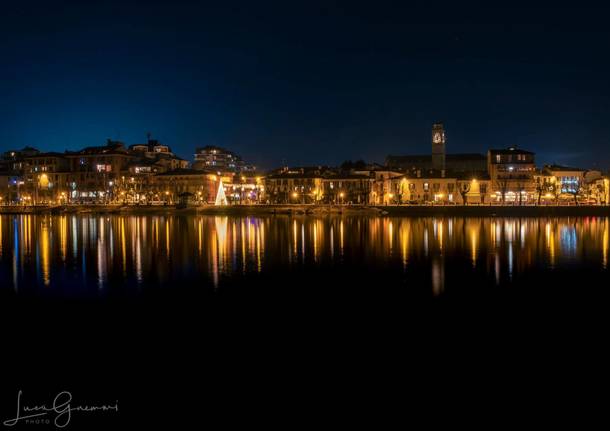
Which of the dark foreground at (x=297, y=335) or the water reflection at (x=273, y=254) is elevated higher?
the water reflection at (x=273, y=254)

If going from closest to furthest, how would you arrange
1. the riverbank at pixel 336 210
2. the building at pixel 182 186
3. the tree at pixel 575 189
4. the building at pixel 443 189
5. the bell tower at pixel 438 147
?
the riverbank at pixel 336 210 < the tree at pixel 575 189 < the building at pixel 443 189 < the building at pixel 182 186 < the bell tower at pixel 438 147

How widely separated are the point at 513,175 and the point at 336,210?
25148 mm

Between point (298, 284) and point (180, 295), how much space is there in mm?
3743

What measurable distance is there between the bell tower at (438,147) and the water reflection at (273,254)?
48670mm

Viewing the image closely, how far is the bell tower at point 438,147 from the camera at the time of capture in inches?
3288

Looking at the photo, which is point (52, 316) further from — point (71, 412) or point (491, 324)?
point (491, 324)

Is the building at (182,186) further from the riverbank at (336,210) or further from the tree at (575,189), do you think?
the tree at (575,189)

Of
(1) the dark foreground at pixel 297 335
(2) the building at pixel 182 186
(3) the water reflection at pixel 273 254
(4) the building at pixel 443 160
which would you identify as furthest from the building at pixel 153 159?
(1) the dark foreground at pixel 297 335

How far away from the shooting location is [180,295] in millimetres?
14742

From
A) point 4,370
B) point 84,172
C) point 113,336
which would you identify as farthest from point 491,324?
point 84,172

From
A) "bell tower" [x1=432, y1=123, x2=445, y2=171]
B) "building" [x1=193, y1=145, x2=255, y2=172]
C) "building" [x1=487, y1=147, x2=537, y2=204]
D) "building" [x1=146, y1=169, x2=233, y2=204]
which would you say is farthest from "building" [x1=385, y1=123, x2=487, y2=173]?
"building" [x1=193, y1=145, x2=255, y2=172]

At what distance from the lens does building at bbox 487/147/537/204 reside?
6794 cm

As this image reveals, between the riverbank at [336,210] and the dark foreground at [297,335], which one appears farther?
the riverbank at [336,210]

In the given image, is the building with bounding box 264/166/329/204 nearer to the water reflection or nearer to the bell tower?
the bell tower
